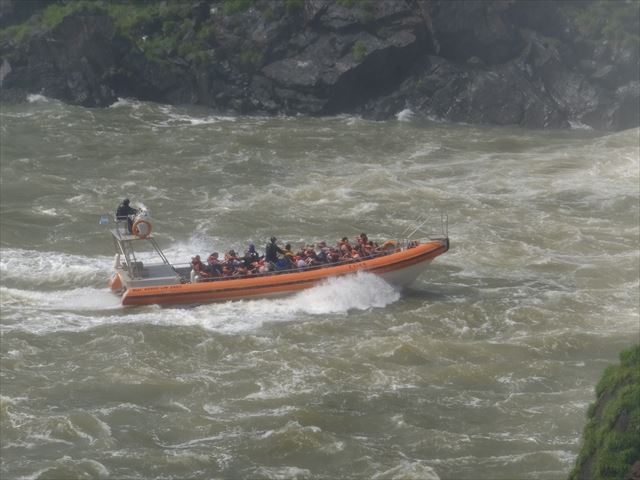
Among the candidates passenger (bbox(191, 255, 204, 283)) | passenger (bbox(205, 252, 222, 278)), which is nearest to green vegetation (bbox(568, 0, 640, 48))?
passenger (bbox(205, 252, 222, 278))

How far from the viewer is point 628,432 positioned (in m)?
10.9

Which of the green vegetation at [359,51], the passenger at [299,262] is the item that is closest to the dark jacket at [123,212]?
the passenger at [299,262]

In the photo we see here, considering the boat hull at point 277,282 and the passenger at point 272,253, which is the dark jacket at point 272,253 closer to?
the passenger at point 272,253

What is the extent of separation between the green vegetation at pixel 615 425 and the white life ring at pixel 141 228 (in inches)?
546

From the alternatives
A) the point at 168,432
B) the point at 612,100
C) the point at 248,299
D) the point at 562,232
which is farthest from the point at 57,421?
the point at 612,100

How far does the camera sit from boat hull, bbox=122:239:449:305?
24.4 metres

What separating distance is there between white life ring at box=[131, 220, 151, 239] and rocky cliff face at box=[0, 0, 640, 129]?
65.7 feet

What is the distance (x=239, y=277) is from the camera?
24688 millimetres

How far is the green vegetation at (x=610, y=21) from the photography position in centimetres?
4653

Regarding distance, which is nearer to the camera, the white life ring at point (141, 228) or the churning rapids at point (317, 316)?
the churning rapids at point (317, 316)

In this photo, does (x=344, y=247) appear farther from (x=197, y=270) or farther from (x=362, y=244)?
(x=197, y=270)

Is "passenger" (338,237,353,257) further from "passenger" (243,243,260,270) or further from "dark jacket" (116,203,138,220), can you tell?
"dark jacket" (116,203,138,220)

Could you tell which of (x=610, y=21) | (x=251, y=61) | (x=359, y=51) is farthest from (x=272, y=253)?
(x=610, y=21)

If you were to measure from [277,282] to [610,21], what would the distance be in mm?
27475
